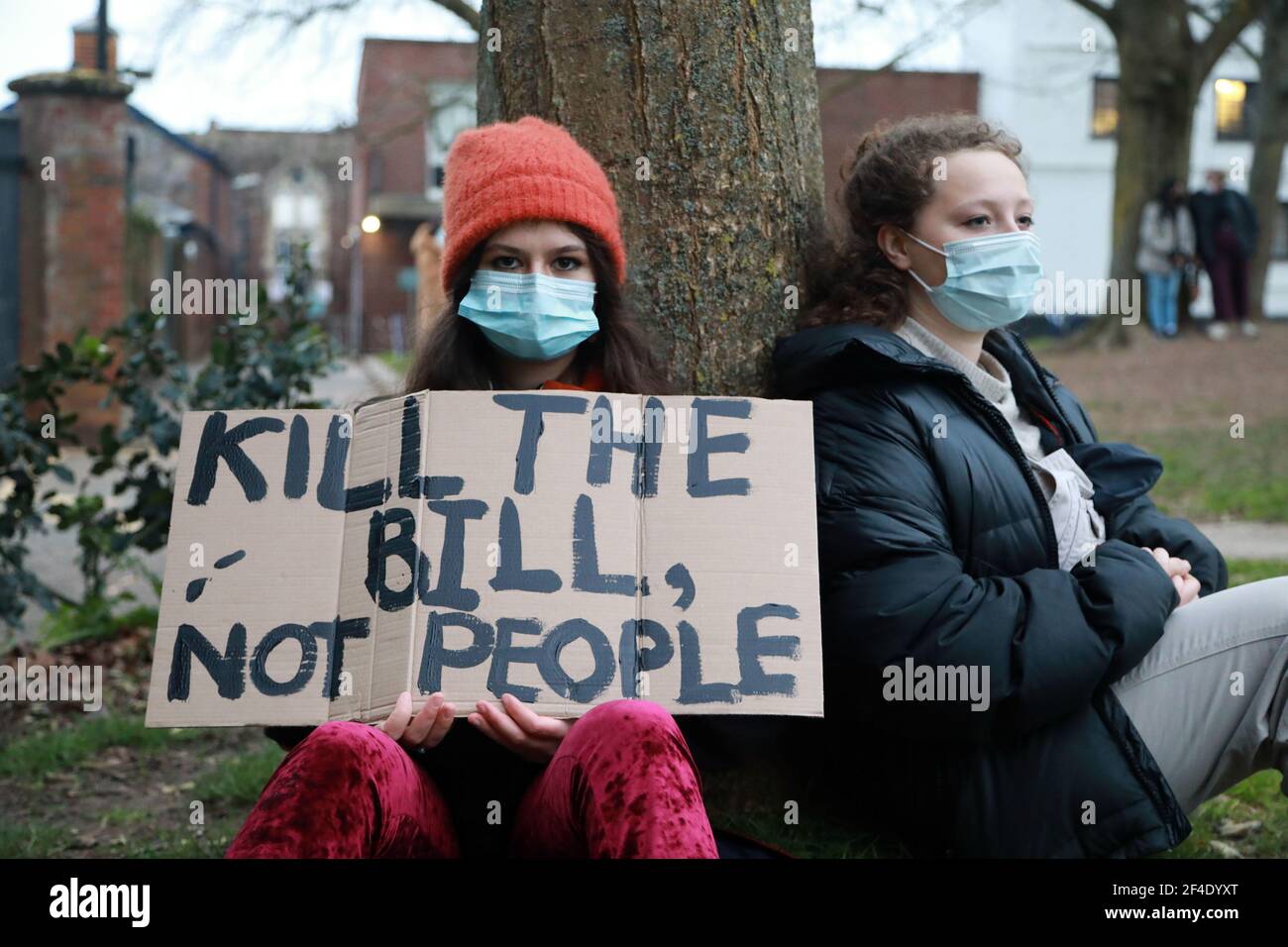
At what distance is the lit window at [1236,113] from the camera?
91.0 ft

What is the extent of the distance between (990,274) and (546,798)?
1.57 m

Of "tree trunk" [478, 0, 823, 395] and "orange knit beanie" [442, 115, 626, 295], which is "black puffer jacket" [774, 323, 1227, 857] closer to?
"tree trunk" [478, 0, 823, 395]

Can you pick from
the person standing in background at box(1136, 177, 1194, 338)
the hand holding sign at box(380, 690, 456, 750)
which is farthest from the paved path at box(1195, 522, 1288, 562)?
the person standing in background at box(1136, 177, 1194, 338)

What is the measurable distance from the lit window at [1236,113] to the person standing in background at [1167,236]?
15.0m

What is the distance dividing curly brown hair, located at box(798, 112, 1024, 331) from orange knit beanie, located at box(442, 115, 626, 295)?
549 millimetres

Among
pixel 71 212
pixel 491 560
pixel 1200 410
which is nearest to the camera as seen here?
pixel 491 560

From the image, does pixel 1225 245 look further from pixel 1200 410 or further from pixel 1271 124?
pixel 1200 410

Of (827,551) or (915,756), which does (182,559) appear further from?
(915,756)

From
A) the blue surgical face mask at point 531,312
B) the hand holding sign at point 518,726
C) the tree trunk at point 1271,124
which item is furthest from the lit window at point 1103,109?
the hand holding sign at point 518,726

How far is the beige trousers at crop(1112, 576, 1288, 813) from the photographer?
8.59ft

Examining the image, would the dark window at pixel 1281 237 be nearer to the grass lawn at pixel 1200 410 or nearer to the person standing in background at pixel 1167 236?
the grass lawn at pixel 1200 410

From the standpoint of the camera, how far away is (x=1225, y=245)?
15375 mm

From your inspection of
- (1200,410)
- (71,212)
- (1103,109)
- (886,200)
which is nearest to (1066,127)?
(1103,109)
